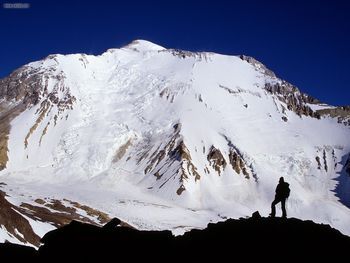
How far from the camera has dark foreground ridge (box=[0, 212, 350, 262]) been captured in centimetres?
2416

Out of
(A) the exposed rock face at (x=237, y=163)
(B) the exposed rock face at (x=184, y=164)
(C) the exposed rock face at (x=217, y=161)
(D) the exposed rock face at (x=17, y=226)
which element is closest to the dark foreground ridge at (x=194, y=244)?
(D) the exposed rock face at (x=17, y=226)

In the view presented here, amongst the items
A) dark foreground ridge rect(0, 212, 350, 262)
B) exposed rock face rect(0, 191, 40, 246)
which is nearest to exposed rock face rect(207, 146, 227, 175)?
exposed rock face rect(0, 191, 40, 246)

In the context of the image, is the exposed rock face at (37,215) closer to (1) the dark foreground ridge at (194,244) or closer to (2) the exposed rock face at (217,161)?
(1) the dark foreground ridge at (194,244)

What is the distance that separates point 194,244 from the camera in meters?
26.3

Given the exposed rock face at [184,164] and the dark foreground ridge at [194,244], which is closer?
the dark foreground ridge at [194,244]

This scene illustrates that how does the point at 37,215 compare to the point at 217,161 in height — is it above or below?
below

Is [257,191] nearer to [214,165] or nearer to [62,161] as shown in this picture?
[214,165]

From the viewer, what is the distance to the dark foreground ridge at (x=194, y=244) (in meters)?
24.2

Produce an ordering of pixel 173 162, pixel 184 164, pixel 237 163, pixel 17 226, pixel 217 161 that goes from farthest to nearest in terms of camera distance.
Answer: pixel 237 163
pixel 217 161
pixel 173 162
pixel 184 164
pixel 17 226

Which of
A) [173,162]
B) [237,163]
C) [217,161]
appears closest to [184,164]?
[173,162]

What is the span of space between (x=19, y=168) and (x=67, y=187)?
76.2 feet

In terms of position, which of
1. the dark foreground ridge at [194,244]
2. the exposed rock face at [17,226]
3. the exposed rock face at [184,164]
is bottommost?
the dark foreground ridge at [194,244]

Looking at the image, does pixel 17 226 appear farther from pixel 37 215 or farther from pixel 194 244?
pixel 194 244

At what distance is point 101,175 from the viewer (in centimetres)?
19062
